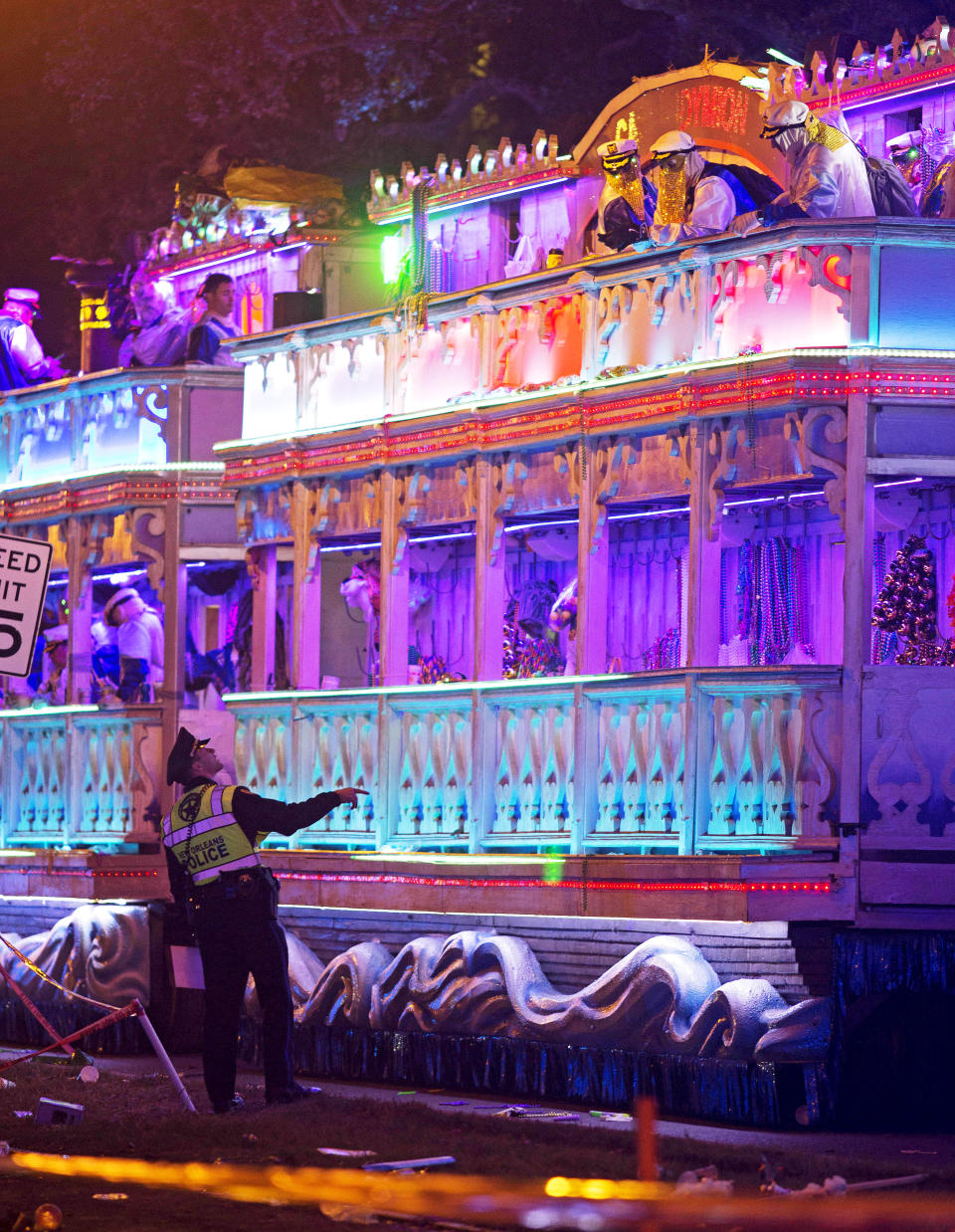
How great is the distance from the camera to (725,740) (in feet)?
43.8

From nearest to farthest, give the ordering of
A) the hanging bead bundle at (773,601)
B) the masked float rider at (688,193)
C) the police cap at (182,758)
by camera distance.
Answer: the police cap at (182,758) < the masked float rider at (688,193) < the hanging bead bundle at (773,601)

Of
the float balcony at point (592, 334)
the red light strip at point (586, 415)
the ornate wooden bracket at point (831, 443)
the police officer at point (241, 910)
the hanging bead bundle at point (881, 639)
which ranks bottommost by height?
the police officer at point (241, 910)

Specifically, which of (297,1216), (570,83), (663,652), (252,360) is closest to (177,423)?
(252,360)

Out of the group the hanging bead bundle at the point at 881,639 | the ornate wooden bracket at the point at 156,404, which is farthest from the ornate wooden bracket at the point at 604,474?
the ornate wooden bracket at the point at 156,404

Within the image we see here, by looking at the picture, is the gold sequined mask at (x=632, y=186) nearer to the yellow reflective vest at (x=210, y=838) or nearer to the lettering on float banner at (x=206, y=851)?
the yellow reflective vest at (x=210, y=838)

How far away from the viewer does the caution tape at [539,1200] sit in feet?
20.1

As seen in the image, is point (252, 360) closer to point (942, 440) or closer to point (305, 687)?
point (305, 687)

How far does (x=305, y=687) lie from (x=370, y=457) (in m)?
1.87

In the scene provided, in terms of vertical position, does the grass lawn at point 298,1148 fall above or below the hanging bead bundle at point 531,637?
below

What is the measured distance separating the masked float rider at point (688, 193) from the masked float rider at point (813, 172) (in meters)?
0.67

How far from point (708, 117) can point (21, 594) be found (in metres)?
6.66

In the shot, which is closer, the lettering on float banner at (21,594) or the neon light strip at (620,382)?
the neon light strip at (620,382)

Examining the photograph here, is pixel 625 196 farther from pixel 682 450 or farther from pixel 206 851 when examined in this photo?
pixel 206 851

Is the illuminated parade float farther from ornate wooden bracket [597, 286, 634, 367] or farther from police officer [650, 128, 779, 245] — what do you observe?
police officer [650, 128, 779, 245]
